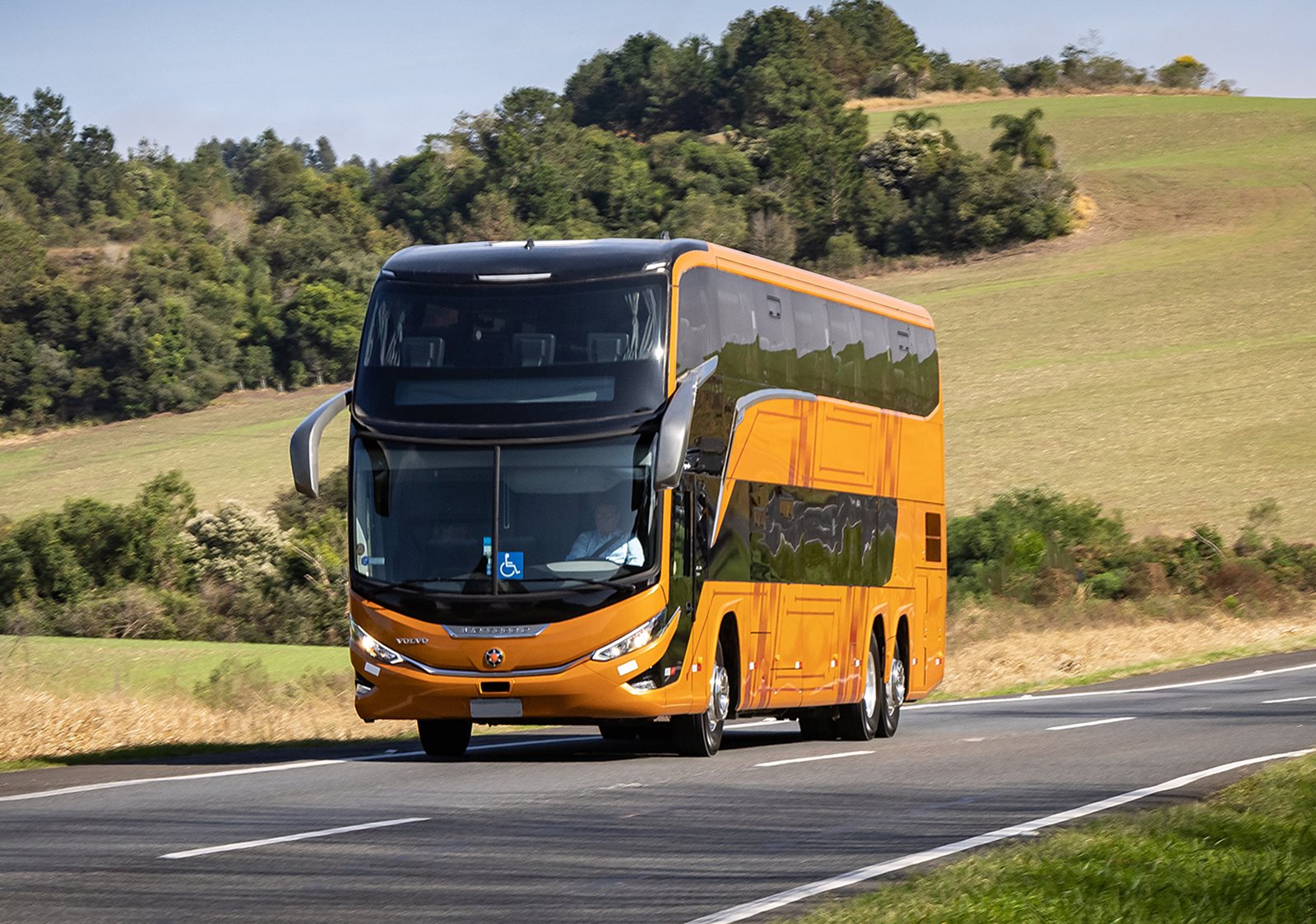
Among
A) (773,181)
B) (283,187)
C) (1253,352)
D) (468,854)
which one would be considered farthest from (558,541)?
(283,187)

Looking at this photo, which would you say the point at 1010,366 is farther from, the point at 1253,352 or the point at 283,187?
the point at 283,187

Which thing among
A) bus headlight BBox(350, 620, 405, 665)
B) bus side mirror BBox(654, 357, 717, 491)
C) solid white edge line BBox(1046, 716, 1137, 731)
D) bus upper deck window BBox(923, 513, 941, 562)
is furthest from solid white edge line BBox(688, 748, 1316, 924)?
bus upper deck window BBox(923, 513, 941, 562)

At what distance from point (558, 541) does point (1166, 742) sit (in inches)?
253

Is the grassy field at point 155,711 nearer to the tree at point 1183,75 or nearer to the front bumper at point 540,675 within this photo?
the front bumper at point 540,675

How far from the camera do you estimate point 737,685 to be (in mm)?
18516

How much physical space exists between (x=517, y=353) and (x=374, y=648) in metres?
2.68

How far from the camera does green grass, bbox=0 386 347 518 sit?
70.3 meters

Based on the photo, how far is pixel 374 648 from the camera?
17.0 meters

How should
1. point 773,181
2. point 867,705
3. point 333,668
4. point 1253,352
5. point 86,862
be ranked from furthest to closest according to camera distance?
1. point 773,181
2. point 1253,352
3. point 333,668
4. point 867,705
5. point 86,862

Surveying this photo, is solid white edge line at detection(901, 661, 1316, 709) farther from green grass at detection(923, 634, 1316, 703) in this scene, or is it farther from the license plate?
the license plate

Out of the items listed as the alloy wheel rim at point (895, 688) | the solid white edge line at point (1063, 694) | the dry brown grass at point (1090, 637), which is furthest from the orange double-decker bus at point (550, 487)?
the dry brown grass at point (1090, 637)

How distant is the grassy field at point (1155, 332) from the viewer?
203 ft

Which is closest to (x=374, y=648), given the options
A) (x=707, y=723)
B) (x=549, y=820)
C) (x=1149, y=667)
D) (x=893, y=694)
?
(x=707, y=723)

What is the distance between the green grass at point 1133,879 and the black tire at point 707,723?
6.19 metres
